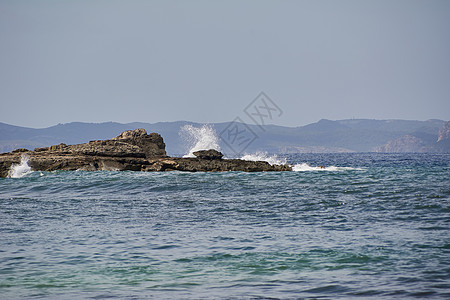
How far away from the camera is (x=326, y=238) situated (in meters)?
13.2

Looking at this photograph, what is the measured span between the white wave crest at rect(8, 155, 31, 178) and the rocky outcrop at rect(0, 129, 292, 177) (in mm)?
253

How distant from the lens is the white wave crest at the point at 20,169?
3697cm

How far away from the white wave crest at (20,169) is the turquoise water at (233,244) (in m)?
13.2

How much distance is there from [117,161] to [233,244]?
1046 inches

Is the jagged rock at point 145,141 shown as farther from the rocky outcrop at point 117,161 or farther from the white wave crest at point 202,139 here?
the white wave crest at point 202,139

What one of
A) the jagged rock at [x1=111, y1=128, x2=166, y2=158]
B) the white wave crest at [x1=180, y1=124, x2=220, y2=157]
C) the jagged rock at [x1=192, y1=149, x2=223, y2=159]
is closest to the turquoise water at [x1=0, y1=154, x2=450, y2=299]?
the jagged rock at [x1=192, y1=149, x2=223, y2=159]

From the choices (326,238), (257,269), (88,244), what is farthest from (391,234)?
(88,244)

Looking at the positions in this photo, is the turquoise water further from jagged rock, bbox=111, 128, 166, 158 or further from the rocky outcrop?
jagged rock, bbox=111, 128, 166, 158

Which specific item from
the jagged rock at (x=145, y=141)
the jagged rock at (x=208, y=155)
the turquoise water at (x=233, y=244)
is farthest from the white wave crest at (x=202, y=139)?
the turquoise water at (x=233, y=244)

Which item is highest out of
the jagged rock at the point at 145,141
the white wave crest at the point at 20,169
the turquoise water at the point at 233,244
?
the jagged rock at the point at 145,141

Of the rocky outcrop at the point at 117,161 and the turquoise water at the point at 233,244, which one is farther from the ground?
the rocky outcrop at the point at 117,161

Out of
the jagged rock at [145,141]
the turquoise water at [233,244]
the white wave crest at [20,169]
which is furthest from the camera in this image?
the jagged rock at [145,141]

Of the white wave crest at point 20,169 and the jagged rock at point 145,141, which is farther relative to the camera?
the jagged rock at point 145,141

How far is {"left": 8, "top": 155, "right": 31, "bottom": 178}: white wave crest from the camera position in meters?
37.0
